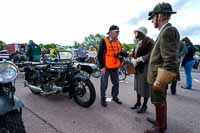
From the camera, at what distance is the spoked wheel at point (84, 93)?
4727 mm

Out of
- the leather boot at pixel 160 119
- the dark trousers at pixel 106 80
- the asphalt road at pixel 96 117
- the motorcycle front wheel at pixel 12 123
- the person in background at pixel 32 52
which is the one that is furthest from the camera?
the person in background at pixel 32 52

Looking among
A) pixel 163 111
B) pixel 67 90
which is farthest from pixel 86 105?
pixel 163 111

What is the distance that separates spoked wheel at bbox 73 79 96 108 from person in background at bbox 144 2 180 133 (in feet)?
5.37

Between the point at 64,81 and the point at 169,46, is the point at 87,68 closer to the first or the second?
the point at 64,81

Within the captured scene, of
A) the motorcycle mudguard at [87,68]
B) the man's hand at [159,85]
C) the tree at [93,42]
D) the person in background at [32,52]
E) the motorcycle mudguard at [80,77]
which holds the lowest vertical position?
the motorcycle mudguard at [80,77]

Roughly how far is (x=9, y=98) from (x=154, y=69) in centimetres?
200

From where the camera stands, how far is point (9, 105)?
2443mm

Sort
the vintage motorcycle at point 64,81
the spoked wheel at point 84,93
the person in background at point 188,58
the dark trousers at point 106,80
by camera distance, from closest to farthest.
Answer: the spoked wheel at point 84,93 < the vintage motorcycle at point 64,81 < the dark trousers at point 106,80 < the person in background at point 188,58

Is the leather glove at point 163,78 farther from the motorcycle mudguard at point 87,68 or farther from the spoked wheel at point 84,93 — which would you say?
the motorcycle mudguard at point 87,68

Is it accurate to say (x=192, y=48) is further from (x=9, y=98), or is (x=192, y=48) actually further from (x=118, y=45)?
(x=9, y=98)

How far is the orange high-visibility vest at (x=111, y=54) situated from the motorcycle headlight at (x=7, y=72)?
2.65 meters

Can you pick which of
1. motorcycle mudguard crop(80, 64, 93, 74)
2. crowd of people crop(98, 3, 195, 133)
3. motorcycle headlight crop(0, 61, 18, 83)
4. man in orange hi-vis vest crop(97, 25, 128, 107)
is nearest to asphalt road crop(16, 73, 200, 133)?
crowd of people crop(98, 3, 195, 133)

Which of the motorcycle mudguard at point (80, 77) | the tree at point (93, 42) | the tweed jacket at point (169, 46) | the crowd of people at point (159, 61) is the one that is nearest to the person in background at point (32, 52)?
the motorcycle mudguard at point (80, 77)

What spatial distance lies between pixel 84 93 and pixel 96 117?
831 millimetres
